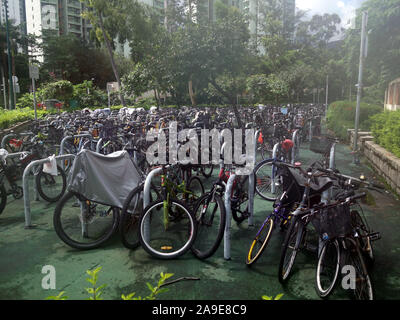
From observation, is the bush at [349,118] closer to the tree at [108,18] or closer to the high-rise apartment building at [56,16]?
the tree at [108,18]

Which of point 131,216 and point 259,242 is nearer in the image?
point 259,242

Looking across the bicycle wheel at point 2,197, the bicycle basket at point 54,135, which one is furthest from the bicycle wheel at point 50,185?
the bicycle basket at point 54,135

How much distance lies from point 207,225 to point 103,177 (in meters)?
1.26

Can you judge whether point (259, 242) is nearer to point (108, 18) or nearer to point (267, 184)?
point (267, 184)

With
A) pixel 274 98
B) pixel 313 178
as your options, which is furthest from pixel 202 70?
pixel 274 98

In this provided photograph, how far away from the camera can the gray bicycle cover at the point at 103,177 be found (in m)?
3.80

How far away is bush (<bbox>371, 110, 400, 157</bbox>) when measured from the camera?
6427 mm

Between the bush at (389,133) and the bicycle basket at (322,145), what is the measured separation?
4.51 ft

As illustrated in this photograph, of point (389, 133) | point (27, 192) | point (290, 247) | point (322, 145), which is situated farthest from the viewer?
point (389, 133)

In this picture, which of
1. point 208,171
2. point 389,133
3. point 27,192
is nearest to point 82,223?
point 27,192

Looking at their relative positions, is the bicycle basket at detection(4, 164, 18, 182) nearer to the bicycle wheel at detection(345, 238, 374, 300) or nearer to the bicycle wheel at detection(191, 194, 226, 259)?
the bicycle wheel at detection(191, 194, 226, 259)

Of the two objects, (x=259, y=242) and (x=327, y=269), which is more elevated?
(x=259, y=242)

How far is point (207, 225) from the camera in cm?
406
